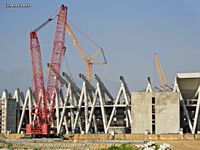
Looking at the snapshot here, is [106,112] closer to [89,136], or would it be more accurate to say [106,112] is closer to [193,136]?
[89,136]

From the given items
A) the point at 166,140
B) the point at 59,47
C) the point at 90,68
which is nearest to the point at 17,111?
the point at 90,68

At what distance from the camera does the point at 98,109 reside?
137 meters

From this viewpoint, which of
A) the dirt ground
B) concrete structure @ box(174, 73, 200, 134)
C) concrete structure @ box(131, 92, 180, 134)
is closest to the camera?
the dirt ground

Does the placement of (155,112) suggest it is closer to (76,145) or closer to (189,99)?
(189,99)

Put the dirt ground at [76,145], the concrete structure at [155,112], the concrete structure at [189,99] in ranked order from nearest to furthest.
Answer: the dirt ground at [76,145] < the concrete structure at [155,112] < the concrete structure at [189,99]

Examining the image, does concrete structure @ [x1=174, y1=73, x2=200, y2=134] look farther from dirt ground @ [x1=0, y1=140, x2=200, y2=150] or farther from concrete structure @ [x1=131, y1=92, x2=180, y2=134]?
dirt ground @ [x1=0, y1=140, x2=200, y2=150]

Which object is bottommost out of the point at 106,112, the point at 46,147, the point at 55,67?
the point at 46,147

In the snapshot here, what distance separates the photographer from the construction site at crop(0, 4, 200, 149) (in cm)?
11406

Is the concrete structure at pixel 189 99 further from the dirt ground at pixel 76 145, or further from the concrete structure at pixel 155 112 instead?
the dirt ground at pixel 76 145

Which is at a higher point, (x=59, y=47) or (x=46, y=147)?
(x=59, y=47)

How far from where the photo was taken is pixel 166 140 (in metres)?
99.9

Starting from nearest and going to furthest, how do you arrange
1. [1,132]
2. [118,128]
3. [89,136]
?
[89,136] < [118,128] < [1,132]

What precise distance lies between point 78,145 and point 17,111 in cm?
5853

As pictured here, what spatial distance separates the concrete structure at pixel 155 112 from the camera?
114 meters
